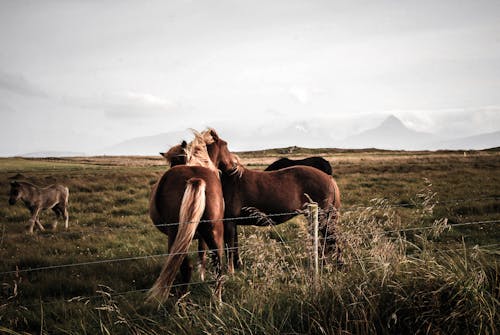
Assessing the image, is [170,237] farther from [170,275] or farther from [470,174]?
[470,174]

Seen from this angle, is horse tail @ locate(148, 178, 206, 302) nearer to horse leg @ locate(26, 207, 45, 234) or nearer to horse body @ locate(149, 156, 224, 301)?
horse body @ locate(149, 156, 224, 301)

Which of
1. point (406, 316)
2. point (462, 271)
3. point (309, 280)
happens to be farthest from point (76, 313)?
point (462, 271)

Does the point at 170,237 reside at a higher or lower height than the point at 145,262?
higher

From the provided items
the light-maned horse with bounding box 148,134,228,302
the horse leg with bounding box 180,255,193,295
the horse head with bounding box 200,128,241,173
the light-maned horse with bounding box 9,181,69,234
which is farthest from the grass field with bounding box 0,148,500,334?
the light-maned horse with bounding box 9,181,69,234

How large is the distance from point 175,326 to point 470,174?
81.3 feet

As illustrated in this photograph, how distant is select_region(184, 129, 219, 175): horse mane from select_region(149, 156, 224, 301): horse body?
916 millimetres

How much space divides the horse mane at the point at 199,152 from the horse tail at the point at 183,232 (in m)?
1.49

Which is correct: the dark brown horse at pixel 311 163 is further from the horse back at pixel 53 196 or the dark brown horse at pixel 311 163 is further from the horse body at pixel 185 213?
the horse back at pixel 53 196

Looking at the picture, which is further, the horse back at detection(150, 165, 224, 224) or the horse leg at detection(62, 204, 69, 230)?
the horse leg at detection(62, 204, 69, 230)

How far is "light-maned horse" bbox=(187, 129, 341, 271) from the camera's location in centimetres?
688

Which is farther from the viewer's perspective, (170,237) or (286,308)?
(170,237)

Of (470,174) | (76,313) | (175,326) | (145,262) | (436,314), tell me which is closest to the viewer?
(436,314)

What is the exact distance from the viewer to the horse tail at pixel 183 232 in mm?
4332

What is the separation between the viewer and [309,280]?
3648 millimetres
